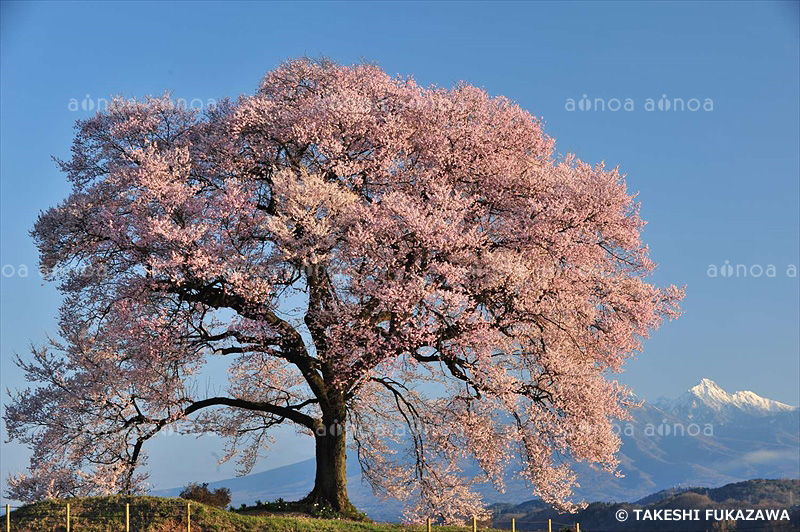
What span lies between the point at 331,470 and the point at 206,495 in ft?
19.1

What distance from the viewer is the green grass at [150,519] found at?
26797mm

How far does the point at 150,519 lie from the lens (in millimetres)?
26938

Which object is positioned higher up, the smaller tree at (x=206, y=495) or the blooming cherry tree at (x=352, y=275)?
the blooming cherry tree at (x=352, y=275)

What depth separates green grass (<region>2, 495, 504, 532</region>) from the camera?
26.8 m

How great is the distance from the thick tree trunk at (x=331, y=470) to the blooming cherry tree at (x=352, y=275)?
8 centimetres

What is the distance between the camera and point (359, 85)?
33.2 meters

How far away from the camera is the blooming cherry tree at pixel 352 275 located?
1157 inches

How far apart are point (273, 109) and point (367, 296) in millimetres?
8266

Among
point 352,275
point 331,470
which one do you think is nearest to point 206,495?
point 331,470

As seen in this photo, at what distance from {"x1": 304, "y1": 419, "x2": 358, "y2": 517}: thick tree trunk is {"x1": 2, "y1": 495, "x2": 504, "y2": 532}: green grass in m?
3.74

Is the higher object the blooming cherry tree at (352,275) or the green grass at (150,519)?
the blooming cherry tree at (352,275)

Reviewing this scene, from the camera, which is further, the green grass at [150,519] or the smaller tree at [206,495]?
the smaller tree at [206,495]

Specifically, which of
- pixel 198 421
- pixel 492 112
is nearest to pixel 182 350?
pixel 198 421

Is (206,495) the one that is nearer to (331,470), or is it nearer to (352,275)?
(331,470)
